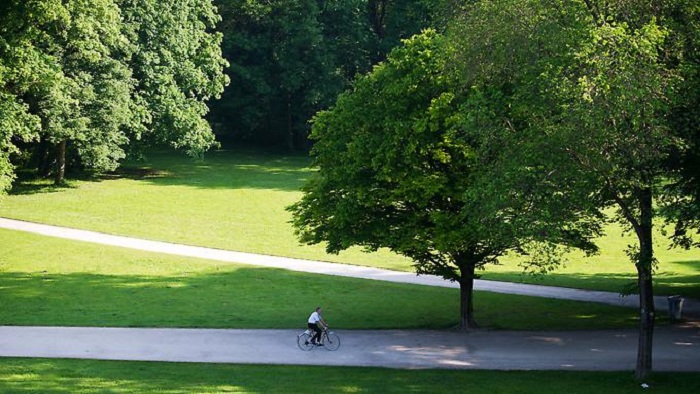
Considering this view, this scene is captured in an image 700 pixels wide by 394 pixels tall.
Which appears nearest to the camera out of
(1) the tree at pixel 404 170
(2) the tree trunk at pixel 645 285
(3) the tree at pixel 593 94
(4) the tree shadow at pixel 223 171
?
(3) the tree at pixel 593 94

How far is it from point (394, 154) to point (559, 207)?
6.72 meters

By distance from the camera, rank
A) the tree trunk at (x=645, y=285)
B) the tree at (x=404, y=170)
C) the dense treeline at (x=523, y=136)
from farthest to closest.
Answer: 1. the tree at (x=404, y=170)
2. the tree trunk at (x=645, y=285)
3. the dense treeline at (x=523, y=136)

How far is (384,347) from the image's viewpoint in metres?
27.7

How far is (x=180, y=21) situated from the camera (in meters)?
62.3

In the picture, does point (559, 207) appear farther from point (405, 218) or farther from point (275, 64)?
point (275, 64)

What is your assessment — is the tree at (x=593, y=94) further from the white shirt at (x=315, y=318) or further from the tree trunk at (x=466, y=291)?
the white shirt at (x=315, y=318)

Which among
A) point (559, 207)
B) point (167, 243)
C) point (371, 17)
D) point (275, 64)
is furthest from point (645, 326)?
point (371, 17)

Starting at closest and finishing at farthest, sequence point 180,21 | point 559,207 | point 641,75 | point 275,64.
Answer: point 641,75 < point 559,207 < point 180,21 < point 275,64

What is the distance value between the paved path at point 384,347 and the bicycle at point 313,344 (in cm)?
26

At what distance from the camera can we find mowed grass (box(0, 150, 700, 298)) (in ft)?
135

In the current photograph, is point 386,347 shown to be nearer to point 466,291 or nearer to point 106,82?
point 466,291

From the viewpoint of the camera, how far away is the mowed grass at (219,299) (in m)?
30.9

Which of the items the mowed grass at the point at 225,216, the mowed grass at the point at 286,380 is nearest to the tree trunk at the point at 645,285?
the mowed grass at the point at 286,380

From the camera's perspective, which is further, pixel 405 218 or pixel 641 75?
pixel 405 218
